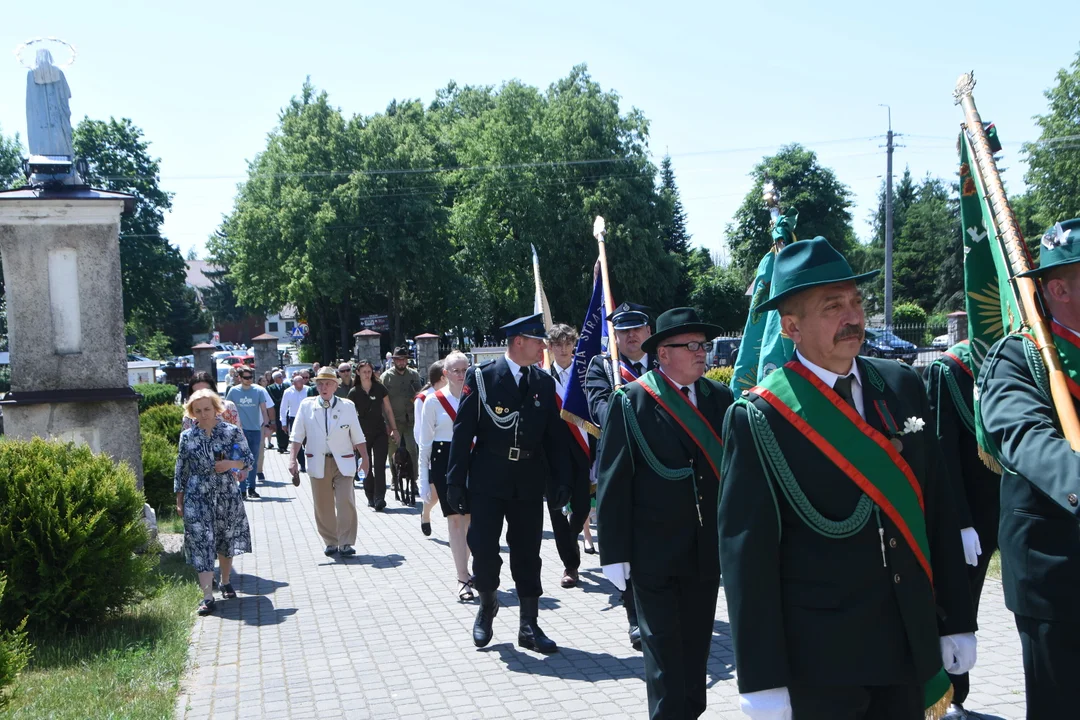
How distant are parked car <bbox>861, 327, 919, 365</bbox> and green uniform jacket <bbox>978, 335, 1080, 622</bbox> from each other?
21.4 m

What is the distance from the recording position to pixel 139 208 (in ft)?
168

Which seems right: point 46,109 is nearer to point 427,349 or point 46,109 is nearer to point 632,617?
point 632,617

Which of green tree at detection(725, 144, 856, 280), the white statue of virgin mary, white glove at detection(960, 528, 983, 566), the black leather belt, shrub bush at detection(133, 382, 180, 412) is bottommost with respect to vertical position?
shrub bush at detection(133, 382, 180, 412)

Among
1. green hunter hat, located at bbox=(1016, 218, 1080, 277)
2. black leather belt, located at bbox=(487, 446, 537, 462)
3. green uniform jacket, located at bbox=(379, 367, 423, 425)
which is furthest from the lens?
green uniform jacket, located at bbox=(379, 367, 423, 425)

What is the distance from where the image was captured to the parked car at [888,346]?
24859 mm

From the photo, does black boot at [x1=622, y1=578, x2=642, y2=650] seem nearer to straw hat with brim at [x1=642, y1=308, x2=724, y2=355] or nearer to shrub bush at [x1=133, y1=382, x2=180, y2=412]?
straw hat with brim at [x1=642, y1=308, x2=724, y2=355]

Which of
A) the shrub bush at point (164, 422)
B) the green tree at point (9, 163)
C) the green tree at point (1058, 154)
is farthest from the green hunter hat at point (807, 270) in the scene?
the green tree at point (9, 163)

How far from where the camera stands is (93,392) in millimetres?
9781

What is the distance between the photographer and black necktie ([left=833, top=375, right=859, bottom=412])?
9.95 feet

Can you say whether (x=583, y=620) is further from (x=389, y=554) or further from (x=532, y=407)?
(x=389, y=554)

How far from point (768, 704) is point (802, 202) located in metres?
60.1

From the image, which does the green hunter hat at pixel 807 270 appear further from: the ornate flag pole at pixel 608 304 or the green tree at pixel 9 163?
the green tree at pixel 9 163

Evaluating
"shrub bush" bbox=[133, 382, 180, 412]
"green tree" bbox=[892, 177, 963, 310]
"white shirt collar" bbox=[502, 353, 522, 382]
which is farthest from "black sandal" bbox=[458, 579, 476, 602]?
"green tree" bbox=[892, 177, 963, 310]

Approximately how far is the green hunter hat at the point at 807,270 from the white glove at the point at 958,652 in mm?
1074
